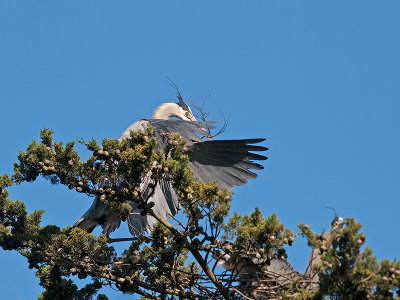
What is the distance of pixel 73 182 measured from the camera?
7.16m

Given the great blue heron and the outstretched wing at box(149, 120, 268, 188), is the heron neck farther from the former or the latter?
the outstretched wing at box(149, 120, 268, 188)

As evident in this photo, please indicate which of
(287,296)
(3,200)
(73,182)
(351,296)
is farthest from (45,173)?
(351,296)

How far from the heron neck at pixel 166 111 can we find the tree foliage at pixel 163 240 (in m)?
4.97

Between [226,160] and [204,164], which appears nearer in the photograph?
[226,160]

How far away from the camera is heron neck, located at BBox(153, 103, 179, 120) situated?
1275 cm

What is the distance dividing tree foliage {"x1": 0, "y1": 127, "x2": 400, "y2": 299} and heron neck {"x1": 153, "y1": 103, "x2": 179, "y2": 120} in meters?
4.97

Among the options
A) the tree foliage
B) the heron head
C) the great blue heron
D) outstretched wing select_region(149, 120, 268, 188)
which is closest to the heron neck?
the heron head

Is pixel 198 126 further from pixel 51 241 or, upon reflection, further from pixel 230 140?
pixel 51 241

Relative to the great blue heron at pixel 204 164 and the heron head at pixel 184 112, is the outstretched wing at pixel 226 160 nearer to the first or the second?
the great blue heron at pixel 204 164

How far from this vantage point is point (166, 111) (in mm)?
12812

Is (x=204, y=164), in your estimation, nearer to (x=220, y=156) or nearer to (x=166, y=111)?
(x=220, y=156)

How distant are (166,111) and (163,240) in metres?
5.85

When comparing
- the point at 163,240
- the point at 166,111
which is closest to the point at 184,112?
the point at 166,111

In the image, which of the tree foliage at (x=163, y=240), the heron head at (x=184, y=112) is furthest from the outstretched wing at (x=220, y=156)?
the heron head at (x=184, y=112)
